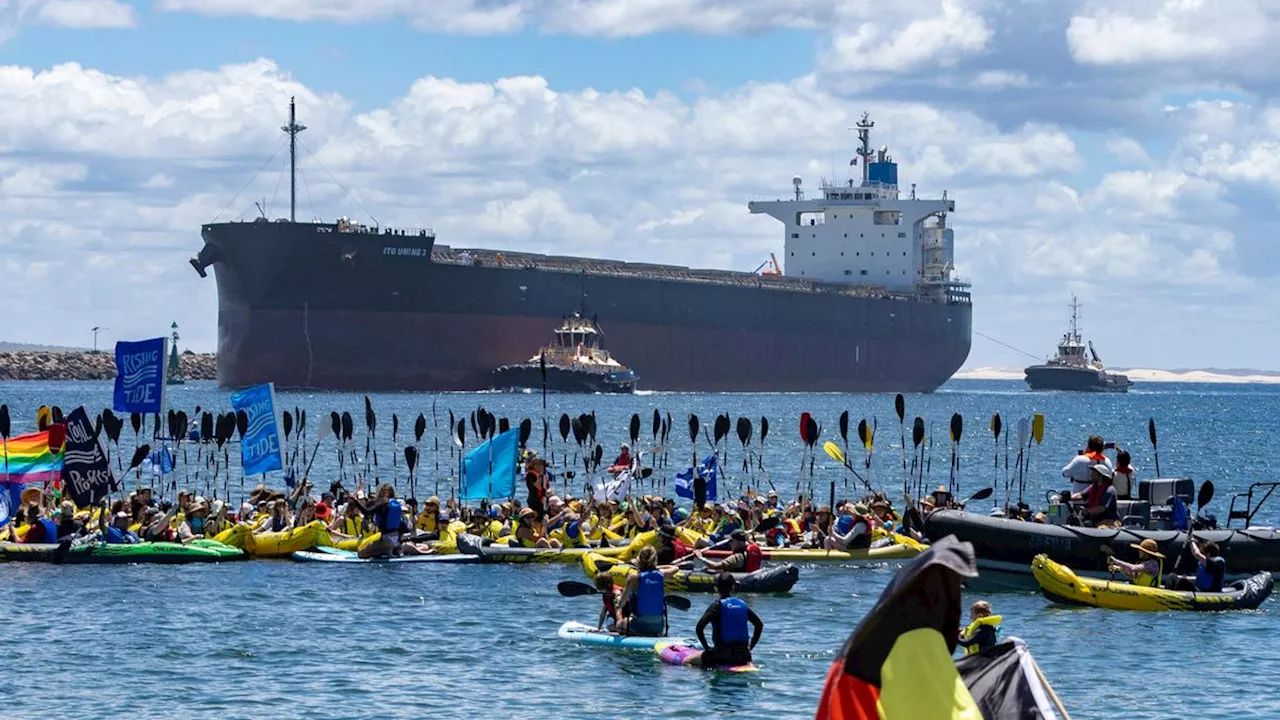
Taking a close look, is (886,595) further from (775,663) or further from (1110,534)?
(1110,534)

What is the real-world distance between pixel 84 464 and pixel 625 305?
73.1 metres

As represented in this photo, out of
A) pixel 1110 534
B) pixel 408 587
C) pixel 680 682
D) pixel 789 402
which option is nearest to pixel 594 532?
pixel 408 587

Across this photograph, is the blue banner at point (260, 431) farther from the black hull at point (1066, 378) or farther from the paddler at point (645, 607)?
the black hull at point (1066, 378)

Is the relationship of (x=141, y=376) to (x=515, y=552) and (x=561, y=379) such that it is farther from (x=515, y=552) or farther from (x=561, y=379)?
(x=561, y=379)

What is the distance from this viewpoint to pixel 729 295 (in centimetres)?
10300

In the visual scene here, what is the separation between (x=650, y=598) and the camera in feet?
61.2

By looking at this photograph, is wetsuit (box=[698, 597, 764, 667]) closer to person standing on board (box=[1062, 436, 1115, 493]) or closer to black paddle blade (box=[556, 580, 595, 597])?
black paddle blade (box=[556, 580, 595, 597])

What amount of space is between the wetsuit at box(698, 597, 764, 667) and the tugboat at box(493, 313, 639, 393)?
73.1m

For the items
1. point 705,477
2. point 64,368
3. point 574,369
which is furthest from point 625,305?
point 64,368

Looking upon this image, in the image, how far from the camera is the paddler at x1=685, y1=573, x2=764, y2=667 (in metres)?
17.1

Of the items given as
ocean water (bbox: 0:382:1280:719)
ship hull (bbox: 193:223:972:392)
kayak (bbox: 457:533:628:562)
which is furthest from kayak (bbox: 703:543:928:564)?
ship hull (bbox: 193:223:972:392)

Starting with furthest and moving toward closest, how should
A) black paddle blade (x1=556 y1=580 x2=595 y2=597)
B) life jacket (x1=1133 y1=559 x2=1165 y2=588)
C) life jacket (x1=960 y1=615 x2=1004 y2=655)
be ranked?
life jacket (x1=1133 y1=559 x2=1165 y2=588)
black paddle blade (x1=556 y1=580 x2=595 y2=597)
life jacket (x1=960 y1=615 x2=1004 y2=655)

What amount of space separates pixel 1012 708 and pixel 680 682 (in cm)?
969

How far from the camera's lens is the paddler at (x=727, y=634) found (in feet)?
56.2
